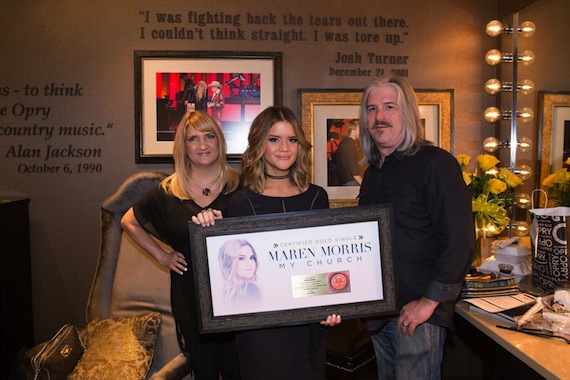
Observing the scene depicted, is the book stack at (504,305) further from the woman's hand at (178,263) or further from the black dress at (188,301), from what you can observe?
the woman's hand at (178,263)

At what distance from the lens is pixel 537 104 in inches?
111

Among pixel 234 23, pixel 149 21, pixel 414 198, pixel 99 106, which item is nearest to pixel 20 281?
pixel 99 106

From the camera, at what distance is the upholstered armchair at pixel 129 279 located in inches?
96.0

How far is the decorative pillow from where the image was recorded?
7.07 ft

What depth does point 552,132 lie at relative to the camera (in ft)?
9.14

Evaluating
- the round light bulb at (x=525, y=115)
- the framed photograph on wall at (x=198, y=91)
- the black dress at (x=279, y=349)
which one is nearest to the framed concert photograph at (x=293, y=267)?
the black dress at (x=279, y=349)

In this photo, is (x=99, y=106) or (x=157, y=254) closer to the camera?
(x=157, y=254)

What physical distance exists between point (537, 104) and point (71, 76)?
2880mm

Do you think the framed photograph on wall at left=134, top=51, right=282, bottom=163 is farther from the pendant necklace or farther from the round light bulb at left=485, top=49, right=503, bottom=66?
the round light bulb at left=485, top=49, right=503, bottom=66

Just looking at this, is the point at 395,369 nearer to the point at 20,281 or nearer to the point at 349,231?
the point at 349,231

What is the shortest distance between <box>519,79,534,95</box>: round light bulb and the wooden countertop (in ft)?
5.37

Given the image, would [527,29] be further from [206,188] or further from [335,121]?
[206,188]

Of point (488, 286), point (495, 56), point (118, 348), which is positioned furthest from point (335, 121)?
point (118, 348)

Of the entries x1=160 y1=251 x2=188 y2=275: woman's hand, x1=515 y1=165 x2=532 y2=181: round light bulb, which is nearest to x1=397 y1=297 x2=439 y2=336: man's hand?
x1=160 y1=251 x2=188 y2=275: woman's hand
